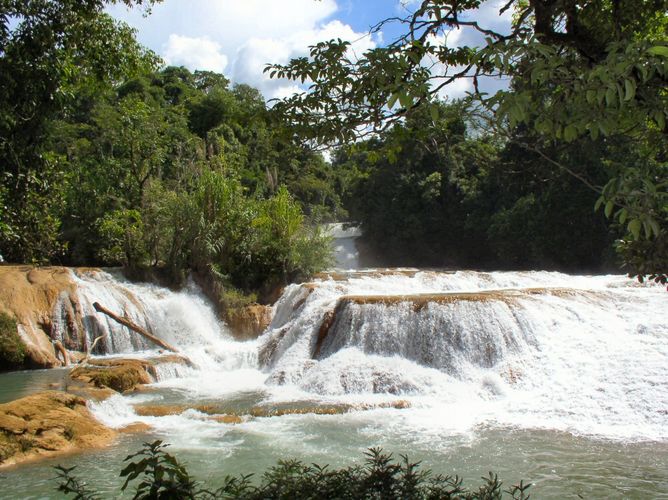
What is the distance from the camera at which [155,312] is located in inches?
584

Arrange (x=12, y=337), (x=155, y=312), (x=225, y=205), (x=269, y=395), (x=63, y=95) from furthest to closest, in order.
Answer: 1. (x=225, y=205)
2. (x=155, y=312)
3. (x=12, y=337)
4. (x=269, y=395)
5. (x=63, y=95)

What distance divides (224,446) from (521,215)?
21.1m

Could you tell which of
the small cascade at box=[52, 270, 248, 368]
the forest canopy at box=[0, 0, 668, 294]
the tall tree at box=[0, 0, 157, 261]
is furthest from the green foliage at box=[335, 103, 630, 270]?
the tall tree at box=[0, 0, 157, 261]

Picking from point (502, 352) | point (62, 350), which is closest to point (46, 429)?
point (62, 350)

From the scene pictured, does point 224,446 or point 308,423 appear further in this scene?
point 308,423

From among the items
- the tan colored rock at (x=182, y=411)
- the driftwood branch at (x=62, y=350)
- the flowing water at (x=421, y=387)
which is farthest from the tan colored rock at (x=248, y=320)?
the tan colored rock at (x=182, y=411)

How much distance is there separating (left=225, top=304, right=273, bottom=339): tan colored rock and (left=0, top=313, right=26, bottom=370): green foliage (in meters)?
4.78

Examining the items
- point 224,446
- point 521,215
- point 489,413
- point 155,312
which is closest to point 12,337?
point 155,312

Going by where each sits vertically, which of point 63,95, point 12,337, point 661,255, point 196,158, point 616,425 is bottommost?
point 616,425

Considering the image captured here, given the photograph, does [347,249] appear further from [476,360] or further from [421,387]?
[421,387]

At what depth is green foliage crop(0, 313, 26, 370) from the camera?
1209cm

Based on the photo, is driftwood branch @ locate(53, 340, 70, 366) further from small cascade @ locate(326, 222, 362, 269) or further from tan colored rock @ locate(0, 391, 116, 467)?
small cascade @ locate(326, 222, 362, 269)

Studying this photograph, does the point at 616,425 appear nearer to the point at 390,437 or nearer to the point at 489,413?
the point at 489,413

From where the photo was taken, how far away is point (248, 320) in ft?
50.4
